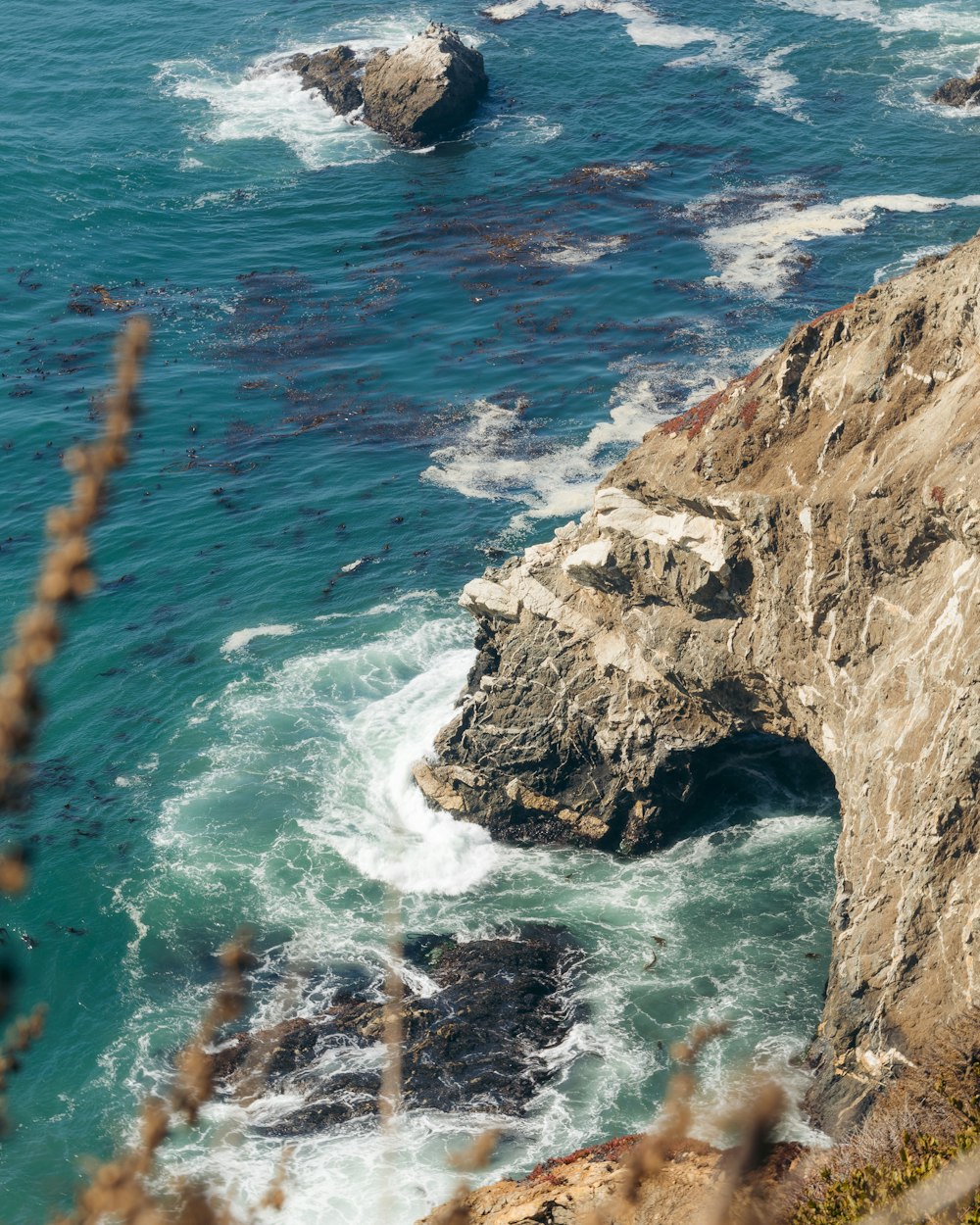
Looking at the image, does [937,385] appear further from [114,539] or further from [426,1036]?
[114,539]

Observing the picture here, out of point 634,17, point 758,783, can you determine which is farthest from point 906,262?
point 634,17

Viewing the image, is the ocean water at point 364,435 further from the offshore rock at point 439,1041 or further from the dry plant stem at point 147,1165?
the dry plant stem at point 147,1165

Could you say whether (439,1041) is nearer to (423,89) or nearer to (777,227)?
(777,227)

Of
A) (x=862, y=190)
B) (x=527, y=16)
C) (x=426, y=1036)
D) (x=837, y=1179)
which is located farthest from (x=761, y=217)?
(x=837, y=1179)

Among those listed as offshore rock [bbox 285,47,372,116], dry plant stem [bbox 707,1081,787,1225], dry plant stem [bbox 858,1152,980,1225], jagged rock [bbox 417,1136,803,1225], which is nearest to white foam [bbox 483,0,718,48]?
offshore rock [bbox 285,47,372,116]

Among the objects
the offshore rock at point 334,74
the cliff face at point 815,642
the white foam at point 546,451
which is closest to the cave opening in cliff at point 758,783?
the cliff face at point 815,642
